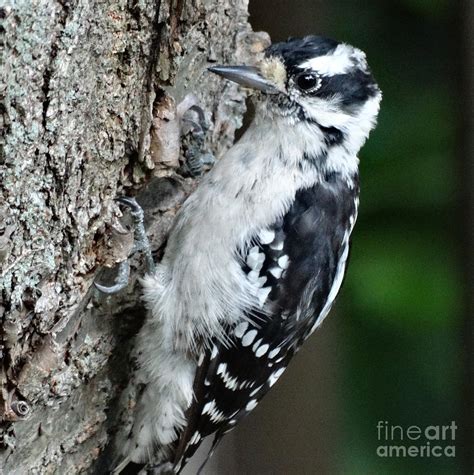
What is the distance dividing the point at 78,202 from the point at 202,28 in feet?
2.14

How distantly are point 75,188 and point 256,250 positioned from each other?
459 mm

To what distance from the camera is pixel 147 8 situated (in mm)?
1664

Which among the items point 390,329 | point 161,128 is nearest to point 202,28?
point 161,128

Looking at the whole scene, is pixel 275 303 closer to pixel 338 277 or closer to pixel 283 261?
pixel 283 261

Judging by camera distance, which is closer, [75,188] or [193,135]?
[75,188]

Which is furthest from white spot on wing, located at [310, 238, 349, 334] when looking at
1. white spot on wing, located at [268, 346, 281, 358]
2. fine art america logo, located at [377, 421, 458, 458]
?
fine art america logo, located at [377, 421, 458, 458]

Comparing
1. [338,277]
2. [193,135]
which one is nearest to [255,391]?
[338,277]

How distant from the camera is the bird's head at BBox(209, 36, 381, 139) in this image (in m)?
1.89

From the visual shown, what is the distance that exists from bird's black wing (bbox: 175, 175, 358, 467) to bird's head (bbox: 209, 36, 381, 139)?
0.17 meters

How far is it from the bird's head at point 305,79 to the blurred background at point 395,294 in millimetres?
526

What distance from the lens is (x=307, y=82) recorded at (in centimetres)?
191

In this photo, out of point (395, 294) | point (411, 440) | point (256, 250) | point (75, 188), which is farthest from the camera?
point (411, 440)

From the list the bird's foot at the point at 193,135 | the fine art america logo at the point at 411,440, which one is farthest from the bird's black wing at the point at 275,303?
the fine art america logo at the point at 411,440

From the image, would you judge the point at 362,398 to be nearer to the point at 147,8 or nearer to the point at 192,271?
the point at 192,271
